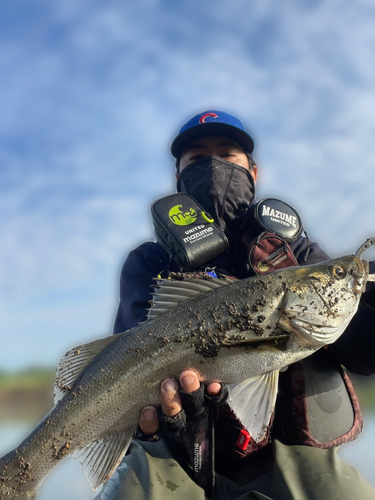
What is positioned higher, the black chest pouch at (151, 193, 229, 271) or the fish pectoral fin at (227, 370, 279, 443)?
the black chest pouch at (151, 193, 229, 271)

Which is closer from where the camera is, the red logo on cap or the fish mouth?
the fish mouth

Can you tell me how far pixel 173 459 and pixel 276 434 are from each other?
36.0 inches

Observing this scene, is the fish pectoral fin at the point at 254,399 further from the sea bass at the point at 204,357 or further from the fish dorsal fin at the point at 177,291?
the fish dorsal fin at the point at 177,291

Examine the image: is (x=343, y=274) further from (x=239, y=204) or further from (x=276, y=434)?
(x=239, y=204)

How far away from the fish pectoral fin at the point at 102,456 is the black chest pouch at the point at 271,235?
1.82 metres

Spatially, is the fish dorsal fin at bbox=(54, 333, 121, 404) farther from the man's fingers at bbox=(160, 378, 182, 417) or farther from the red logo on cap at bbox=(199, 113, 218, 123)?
the red logo on cap at bbox=(199, 113, 218, 123)

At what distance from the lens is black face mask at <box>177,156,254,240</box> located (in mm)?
4707

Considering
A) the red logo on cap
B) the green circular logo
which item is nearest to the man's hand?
the green circular logo

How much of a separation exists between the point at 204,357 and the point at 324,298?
961 mm

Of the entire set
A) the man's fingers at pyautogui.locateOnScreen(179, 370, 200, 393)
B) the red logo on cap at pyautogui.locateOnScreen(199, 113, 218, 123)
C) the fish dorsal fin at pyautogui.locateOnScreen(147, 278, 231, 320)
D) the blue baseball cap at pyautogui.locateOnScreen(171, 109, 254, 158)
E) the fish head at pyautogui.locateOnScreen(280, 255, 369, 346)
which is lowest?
the man's fingers at pyautogui.locateOnScreen(179, 370, 200, 393)

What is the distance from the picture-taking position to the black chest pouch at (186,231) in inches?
157

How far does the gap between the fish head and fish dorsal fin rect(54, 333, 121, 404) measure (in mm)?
1374

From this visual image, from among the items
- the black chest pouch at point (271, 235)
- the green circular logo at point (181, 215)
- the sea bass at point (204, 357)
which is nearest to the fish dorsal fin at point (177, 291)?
the sea bass at point (204, 357)

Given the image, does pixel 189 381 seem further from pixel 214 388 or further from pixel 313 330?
pixel 313 330
